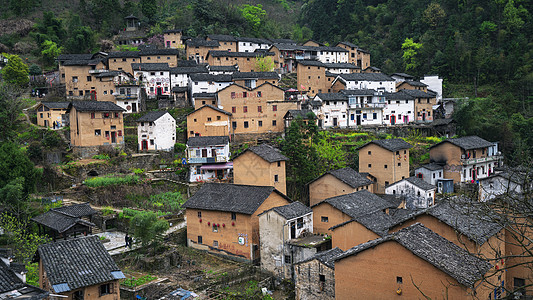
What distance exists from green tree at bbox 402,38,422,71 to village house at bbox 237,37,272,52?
19.7 meters

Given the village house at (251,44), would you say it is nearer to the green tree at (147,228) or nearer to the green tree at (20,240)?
the green tree at (147,228)

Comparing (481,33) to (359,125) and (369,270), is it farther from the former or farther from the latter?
(369,270)

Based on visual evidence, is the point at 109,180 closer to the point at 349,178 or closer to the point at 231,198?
the point at 231,198

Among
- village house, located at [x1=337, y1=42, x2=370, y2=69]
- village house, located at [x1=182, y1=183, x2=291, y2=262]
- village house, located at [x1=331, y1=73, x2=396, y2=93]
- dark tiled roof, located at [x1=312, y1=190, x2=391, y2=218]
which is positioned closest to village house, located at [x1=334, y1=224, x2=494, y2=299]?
dark tiled roof, located at [x1=312, y1=190, x2=391, y2=218]

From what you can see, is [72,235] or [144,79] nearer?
[72,235]

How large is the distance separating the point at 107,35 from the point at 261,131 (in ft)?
111

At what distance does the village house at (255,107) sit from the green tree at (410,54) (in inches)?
1104

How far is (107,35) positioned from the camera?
64.3m

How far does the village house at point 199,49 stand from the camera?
187 ft

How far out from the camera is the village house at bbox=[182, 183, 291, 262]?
25.6m

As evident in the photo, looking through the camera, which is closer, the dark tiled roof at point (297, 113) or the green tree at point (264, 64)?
the dark tiled roof at point (297, 113)

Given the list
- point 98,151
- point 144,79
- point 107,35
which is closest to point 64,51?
point 107,35

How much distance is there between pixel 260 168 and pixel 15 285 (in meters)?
17.6

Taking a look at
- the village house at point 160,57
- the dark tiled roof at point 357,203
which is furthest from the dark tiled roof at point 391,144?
the village house at point 160,57
